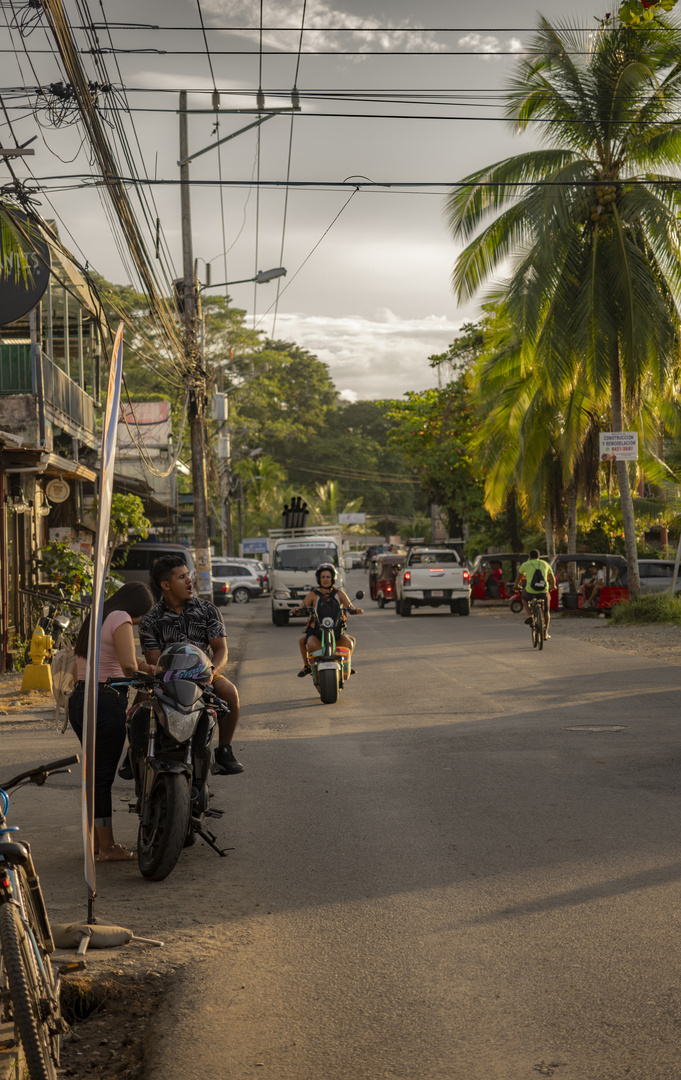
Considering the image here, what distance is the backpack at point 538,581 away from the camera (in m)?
20.5

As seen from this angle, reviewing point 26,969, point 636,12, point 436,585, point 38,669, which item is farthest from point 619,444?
point 26,969

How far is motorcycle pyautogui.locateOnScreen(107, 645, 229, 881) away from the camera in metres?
6.03

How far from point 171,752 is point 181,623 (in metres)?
1.15

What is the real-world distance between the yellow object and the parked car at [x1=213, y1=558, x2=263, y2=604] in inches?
1131

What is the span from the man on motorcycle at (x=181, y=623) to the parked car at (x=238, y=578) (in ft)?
121

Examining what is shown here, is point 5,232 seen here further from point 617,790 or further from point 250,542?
point 250,542

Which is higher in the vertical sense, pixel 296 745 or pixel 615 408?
pixel 615 408

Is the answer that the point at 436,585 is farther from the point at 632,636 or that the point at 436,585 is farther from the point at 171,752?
the point at 171,752

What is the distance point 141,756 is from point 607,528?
34190 mm

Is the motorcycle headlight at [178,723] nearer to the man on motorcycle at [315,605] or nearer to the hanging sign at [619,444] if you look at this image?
the man on motorcycle at [315,605]

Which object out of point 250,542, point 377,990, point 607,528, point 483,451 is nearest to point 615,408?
point 483,451

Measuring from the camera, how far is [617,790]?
8086 millimetres

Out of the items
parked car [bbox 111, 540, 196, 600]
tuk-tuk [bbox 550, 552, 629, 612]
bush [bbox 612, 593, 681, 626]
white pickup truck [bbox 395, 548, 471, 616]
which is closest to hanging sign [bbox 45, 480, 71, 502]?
parked car [bbox 111, 540, 196, 600]

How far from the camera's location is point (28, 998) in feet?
10.9
